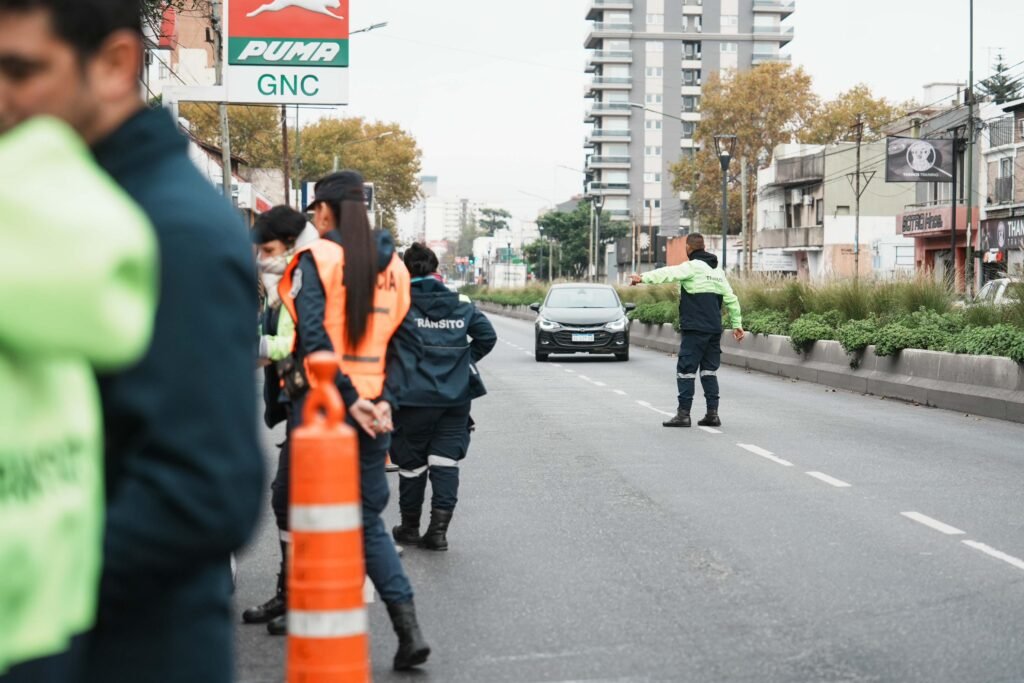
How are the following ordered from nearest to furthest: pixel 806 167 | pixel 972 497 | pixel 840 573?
pixel 840 573, pixel 972 497, pixel 806 167

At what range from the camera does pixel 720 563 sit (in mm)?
7820

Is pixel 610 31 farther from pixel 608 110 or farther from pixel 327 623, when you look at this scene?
pixel 327 623

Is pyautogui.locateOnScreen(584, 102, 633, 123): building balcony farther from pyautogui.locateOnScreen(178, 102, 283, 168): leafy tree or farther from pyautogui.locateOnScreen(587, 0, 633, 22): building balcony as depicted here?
pyautogui.locateOnScreen(178, 102, 283, 168): leafy tree

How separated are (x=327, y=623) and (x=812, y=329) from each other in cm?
2183

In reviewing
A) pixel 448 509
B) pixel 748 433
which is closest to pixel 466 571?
pixel 448 509

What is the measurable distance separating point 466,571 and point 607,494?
9.47 feet

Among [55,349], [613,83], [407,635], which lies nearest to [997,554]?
[407,635]

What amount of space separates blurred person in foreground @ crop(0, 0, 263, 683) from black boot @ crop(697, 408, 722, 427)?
13643mm

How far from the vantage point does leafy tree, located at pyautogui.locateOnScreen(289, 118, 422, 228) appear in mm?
86475

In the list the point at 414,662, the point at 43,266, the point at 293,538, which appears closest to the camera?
the point at 43,266

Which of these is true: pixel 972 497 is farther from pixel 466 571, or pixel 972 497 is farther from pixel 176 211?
pixel 176 211

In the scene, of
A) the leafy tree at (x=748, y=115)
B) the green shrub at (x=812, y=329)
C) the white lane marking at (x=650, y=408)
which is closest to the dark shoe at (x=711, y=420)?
the white lane marking at (x=650, y=408)

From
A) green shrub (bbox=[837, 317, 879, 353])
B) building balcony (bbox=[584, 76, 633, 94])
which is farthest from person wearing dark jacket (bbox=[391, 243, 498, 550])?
building balcony (bbox=[584, 76, 633, 94])

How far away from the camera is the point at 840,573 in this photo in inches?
296
